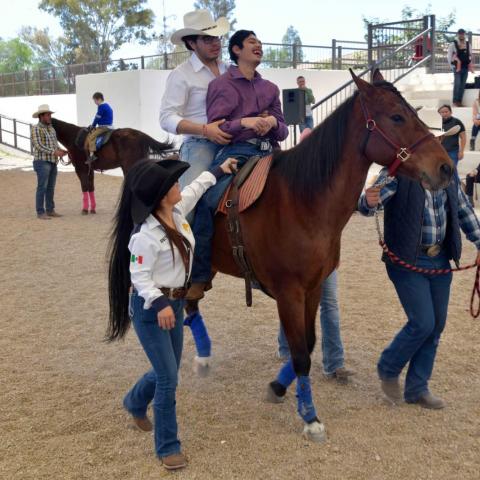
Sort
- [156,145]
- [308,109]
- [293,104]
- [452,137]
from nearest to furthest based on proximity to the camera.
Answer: [156,145], [293,104], [452,137], [308,109]

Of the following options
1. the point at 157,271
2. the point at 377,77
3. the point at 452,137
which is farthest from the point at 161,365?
the point at 452,137

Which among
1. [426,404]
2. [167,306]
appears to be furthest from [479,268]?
[167,306]

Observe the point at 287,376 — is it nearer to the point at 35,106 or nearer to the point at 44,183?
the point at 44,183

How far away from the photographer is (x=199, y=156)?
4062mm

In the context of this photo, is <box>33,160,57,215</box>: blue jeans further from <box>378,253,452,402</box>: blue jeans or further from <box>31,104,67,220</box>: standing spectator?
<box>378,253,452,402</box>: blue jeans

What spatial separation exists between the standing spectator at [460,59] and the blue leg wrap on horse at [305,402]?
46.7ft

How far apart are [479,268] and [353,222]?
6.95 metres

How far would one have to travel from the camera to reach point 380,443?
3.34 m

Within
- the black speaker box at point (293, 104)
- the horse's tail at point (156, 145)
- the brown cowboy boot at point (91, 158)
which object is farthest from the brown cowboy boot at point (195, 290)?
the brown cowboy boot at point (91, 158)

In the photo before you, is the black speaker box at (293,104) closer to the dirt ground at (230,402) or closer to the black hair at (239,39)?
the dirt ground at (230,402)

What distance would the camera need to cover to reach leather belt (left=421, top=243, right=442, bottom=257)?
356 centimetres

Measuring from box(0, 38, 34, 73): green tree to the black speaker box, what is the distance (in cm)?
5728

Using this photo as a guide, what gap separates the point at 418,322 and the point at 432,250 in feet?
1.40

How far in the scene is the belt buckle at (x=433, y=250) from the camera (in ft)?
11.7
